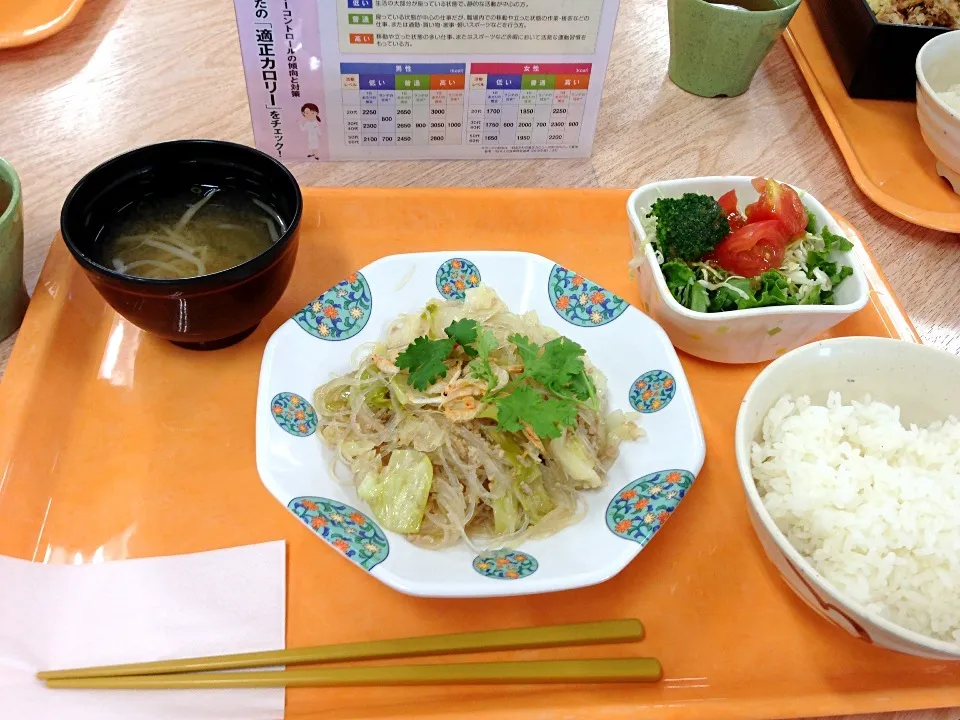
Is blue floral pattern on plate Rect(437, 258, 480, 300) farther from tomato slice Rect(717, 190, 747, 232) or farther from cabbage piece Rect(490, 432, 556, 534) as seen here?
tomato slice Rect(717, 190, 747, 232)

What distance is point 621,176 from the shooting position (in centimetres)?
193

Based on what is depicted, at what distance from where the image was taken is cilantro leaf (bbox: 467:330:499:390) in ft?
4.25

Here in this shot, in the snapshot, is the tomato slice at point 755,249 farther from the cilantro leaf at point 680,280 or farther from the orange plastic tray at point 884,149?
the orange plastic tray at point 884,149

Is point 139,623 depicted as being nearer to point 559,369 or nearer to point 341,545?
point 341,545

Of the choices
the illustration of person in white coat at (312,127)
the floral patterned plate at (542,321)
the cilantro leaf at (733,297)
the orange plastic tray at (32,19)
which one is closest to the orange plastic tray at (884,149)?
the cilantro leaf at (733,297)

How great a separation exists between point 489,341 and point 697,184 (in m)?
0.62

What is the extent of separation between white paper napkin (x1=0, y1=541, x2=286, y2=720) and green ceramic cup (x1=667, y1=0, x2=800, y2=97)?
170 centimetres

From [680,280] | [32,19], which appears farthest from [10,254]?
[680,280]

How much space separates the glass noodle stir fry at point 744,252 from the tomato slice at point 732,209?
0.02 m

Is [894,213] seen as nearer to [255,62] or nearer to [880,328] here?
[880,328]

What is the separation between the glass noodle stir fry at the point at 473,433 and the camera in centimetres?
123

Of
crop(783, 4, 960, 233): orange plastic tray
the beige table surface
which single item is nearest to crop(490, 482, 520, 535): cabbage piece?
the beige table surface

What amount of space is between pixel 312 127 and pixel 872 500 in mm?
1405

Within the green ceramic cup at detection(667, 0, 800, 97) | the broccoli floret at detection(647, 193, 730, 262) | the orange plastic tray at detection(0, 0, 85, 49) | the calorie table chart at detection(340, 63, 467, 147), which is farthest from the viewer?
the orange plastic tray at detection(0, 0, 85, 49)
